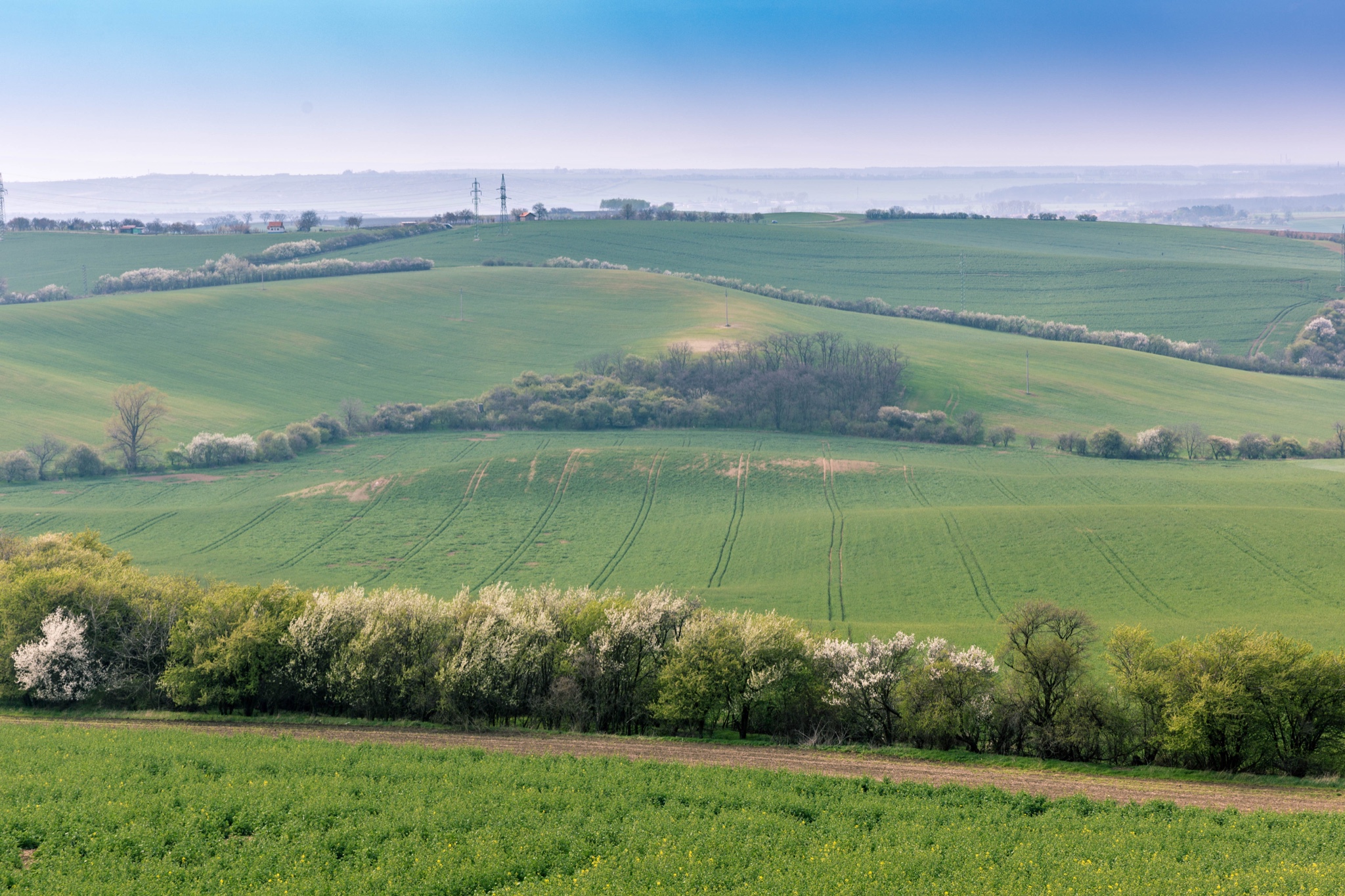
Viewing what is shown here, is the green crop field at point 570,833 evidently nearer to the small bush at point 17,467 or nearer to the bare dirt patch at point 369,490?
the bare dirt patch at point 369,490

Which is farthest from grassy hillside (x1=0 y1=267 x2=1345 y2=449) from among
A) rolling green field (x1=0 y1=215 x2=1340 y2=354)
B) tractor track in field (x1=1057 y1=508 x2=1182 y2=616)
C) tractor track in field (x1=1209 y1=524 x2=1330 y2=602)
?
tractor track in field (x1=1209 y1=524 x2=1330 y2=602)

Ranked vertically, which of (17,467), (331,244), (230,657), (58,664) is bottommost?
(17,467)

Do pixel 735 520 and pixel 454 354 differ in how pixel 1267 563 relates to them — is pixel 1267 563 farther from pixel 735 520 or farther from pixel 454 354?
pixel 454 354

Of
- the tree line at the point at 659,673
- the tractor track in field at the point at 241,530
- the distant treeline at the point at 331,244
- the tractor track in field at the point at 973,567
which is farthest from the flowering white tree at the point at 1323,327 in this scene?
the distant treeline at the point at 331,244

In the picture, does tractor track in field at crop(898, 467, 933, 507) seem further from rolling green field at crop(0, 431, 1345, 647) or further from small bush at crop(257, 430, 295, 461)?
small bush at crop(257, 430, 295, 461)

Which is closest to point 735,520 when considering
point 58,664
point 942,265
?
point 58,664

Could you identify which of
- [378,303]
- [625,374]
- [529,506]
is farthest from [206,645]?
[378,303]
